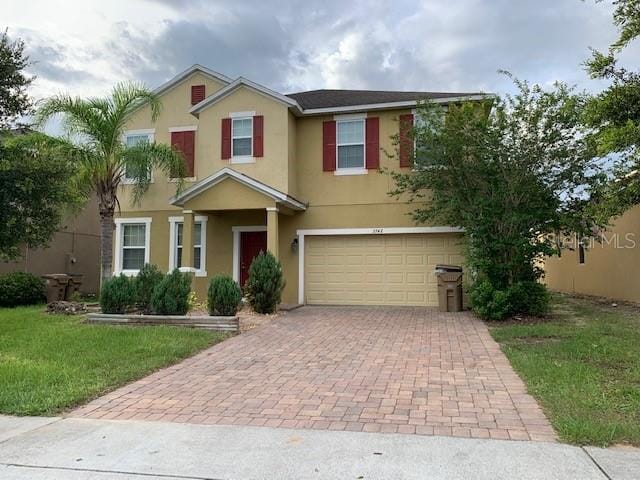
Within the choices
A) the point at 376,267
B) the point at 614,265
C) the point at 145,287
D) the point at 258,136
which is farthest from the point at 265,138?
the point at 614,265

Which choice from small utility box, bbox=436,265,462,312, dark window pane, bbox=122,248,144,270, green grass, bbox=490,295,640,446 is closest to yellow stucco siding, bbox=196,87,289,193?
dark window pane, bbox=122,248,144,270

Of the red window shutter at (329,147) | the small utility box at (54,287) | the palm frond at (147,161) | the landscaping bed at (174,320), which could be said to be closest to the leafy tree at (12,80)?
the palm frond at (147,161)

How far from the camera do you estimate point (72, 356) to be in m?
8.00

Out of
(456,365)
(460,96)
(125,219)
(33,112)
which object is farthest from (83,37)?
(456,365)

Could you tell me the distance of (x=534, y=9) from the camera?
949cm

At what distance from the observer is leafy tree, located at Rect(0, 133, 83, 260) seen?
1308 cm

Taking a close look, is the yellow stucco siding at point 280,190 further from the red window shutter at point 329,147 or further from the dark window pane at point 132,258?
the dark window pane at point 132,258

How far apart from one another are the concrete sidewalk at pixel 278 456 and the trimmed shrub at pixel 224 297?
647cm

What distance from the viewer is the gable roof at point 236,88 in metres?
15.2

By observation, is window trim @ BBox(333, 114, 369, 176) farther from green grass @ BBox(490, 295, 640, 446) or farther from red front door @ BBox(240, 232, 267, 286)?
green grass @ BBox(490, 295, 640, 446)

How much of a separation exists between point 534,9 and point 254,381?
26.6ft

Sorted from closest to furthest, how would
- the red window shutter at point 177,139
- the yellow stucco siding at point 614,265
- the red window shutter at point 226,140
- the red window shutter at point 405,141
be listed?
the yellow stucco siding at point 614,265, the red window shutter at point 405,141, the red window shutter at point 226,140, the red window shutter at point 177,139

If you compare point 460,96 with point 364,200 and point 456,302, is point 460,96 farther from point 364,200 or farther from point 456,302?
point 456,302

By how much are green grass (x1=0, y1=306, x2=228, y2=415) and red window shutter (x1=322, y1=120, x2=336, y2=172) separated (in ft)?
23.7
